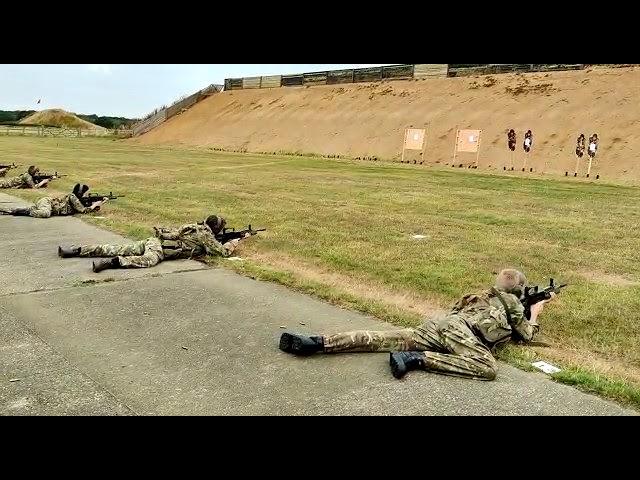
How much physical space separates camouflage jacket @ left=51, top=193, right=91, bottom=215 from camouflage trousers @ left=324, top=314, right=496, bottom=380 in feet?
27.5

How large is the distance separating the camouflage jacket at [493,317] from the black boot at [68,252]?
17.2 feet

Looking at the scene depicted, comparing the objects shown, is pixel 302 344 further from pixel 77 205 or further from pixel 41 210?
pixel 77 205

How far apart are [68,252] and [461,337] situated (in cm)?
549

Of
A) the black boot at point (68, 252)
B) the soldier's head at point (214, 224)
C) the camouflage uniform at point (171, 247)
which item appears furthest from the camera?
the soldier's head at point (214, 224)

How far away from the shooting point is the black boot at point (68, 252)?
7477 millimetres

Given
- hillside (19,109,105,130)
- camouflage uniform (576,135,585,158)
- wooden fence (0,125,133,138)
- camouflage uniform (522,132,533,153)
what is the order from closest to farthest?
camouflage uniform (576,135,585,158) < camouflage uniform (522,132,533,153) < wooden fence (0,125,133,138) < hillside (19,109,105,130)

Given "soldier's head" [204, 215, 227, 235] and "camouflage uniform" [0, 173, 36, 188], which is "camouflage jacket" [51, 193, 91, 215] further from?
"camouflage uniform" [0, 173, 36, 188]

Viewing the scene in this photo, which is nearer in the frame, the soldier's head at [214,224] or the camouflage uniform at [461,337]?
the camouflage uniform at [461,337]

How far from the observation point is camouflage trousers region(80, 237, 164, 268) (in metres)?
6.96

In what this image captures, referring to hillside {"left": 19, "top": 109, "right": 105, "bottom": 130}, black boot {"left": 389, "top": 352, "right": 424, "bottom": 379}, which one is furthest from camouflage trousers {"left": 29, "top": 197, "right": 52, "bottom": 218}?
hillside {"left": 19, "top": 109, "right": 105, "bottom": 130}

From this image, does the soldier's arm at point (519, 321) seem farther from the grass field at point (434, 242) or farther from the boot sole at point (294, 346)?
the boot sole at point (294, 346)

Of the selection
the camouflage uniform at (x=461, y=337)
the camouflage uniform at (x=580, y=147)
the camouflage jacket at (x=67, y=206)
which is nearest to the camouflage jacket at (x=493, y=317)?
the camouflage uniform at (x=461, y=337)
